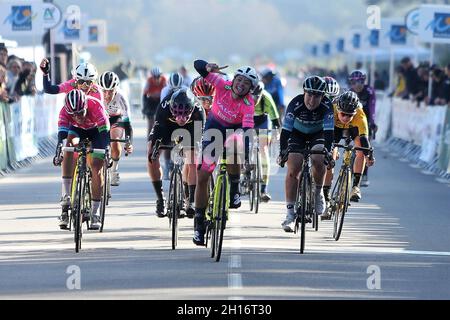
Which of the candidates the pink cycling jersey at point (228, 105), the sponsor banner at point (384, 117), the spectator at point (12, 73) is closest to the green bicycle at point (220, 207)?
the pink cycling jersey at point (228, 105)

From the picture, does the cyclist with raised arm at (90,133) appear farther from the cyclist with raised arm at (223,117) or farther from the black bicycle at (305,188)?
the black bicycle at (305,188)

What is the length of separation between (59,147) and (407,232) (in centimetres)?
412

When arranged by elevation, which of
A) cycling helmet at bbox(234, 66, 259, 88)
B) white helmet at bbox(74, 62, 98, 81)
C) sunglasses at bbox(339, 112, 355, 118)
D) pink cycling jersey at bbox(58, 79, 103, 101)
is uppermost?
cycling helmet at bbox(234, 66, 259, 88)

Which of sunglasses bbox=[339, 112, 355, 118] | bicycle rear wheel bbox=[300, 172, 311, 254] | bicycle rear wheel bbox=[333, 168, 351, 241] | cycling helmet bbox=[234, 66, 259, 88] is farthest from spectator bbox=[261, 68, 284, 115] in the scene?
cycling helmet bbox=[234, 66, 259, 88]

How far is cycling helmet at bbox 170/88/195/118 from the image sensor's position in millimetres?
15203

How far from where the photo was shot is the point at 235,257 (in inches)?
563

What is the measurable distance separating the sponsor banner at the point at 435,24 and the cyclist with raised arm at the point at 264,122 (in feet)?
28.4

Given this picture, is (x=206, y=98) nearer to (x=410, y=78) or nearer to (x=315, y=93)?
(x=315, y=93)

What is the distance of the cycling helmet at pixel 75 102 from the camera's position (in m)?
15.2

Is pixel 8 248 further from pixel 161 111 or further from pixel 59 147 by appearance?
pixel 161 111

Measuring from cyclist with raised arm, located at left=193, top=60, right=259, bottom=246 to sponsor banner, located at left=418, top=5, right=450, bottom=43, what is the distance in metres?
14.4

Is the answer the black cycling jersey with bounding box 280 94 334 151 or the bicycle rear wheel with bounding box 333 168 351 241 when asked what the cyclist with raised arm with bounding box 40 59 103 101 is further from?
the bicycle rear wheel with bounding box 333 168 351 241

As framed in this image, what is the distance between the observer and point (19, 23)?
98.6 feet

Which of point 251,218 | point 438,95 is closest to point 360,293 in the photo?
point 251,218
